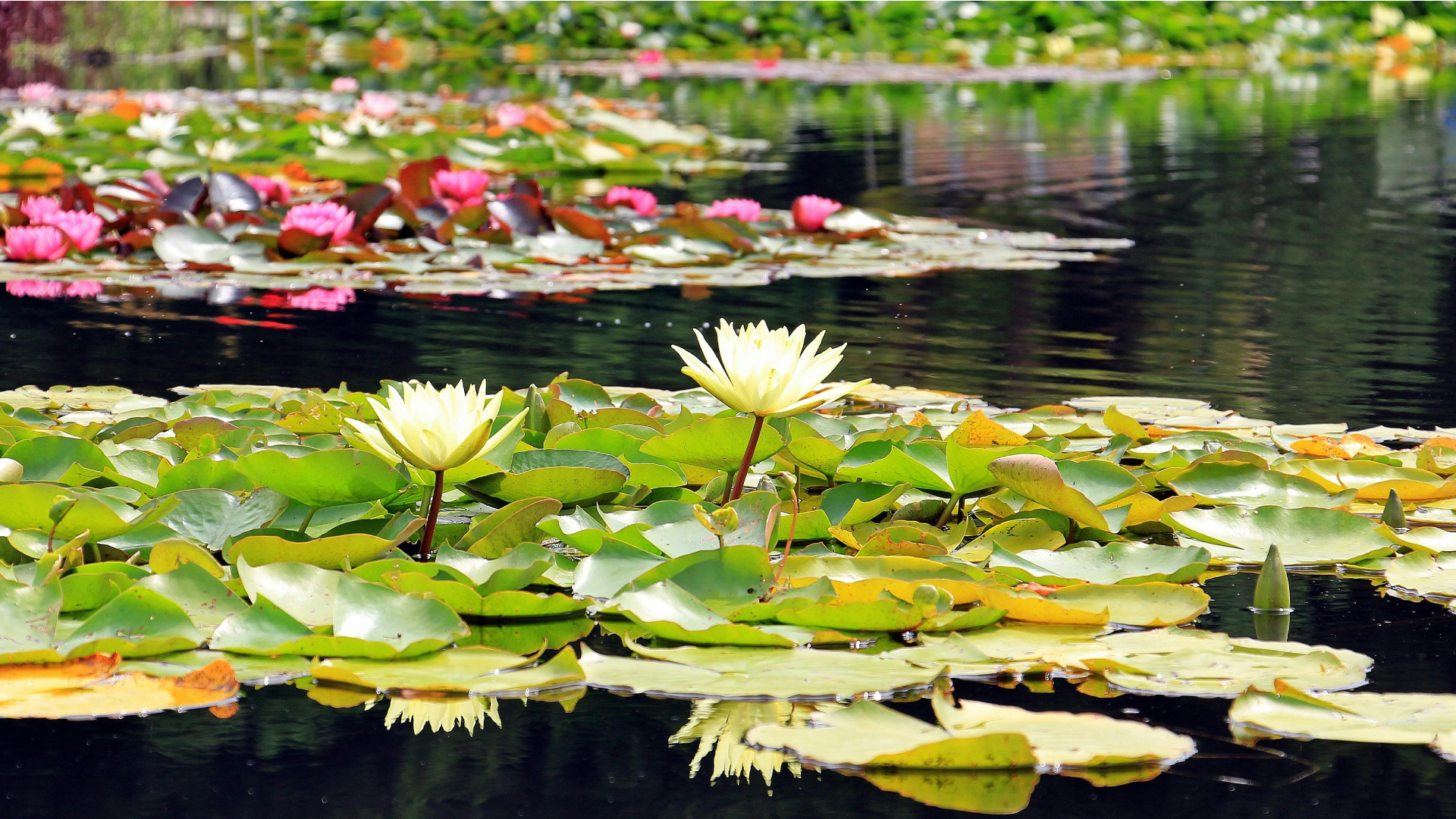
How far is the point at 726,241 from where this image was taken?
4648 mm

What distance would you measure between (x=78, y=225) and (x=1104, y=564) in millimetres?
3516

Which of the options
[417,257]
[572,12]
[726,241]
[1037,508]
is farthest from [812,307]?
[572,12]

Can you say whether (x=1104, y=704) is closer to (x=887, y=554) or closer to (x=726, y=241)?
(x=887, y=554)

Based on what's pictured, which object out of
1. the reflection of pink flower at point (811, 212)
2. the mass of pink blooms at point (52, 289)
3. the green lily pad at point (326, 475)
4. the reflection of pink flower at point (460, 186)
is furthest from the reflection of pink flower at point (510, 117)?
the green lily pad at point (326, 475)

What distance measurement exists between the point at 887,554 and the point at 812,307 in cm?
220

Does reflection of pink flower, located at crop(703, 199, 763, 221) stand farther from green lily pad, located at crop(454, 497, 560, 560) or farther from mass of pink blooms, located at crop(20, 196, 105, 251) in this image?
green lily pad, located at crop(454, 497, 560, 560)

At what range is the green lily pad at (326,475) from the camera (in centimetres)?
186

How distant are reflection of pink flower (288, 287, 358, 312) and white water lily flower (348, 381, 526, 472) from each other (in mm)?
2340

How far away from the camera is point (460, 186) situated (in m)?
5.07

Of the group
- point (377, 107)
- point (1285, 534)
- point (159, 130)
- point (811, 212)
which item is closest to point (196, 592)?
point (1285, 534)

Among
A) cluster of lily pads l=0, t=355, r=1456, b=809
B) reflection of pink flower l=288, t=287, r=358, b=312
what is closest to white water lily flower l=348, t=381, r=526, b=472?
cluster of lily pads l=0, t=355, r=1456, b=809

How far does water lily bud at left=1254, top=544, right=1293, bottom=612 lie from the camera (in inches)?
69.6

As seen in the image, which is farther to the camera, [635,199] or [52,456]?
[635,199]

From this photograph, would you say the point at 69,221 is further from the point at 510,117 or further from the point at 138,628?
the point at 510,117
